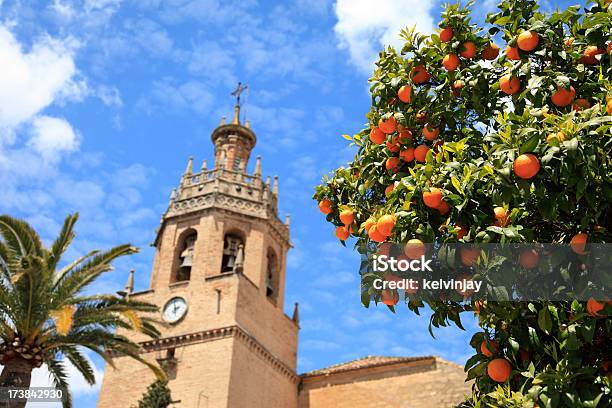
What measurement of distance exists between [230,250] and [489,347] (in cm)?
2710

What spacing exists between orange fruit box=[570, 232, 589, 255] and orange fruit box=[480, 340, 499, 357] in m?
0.89

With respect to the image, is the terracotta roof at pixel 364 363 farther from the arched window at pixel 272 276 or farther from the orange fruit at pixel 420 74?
the orange fruit at pixel 420 74

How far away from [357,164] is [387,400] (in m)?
25.6

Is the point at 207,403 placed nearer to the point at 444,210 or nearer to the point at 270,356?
the point at 270,356

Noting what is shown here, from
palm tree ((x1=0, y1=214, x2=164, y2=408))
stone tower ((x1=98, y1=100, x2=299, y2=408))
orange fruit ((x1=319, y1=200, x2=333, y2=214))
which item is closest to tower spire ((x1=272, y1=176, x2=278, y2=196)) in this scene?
stone tower ((x1=98, y1=100, x2=299, y2=408))

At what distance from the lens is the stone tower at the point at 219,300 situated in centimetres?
2825

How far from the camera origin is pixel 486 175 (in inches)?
193

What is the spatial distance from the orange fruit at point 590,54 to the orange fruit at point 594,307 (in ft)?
6.91

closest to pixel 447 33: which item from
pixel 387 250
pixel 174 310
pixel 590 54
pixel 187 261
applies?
pixel 590 54

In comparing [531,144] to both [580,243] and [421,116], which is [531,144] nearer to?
[580,243]

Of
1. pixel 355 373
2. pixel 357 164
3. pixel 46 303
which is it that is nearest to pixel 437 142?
pixel 357 164

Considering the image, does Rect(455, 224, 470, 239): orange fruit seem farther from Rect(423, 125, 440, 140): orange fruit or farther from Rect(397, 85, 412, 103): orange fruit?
Rect(397, 85, 412, 103): orange fruit

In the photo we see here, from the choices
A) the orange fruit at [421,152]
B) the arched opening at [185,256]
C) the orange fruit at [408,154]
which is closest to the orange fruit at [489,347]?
the orange fruit at [421,152]

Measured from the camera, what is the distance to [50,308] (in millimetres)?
15398
